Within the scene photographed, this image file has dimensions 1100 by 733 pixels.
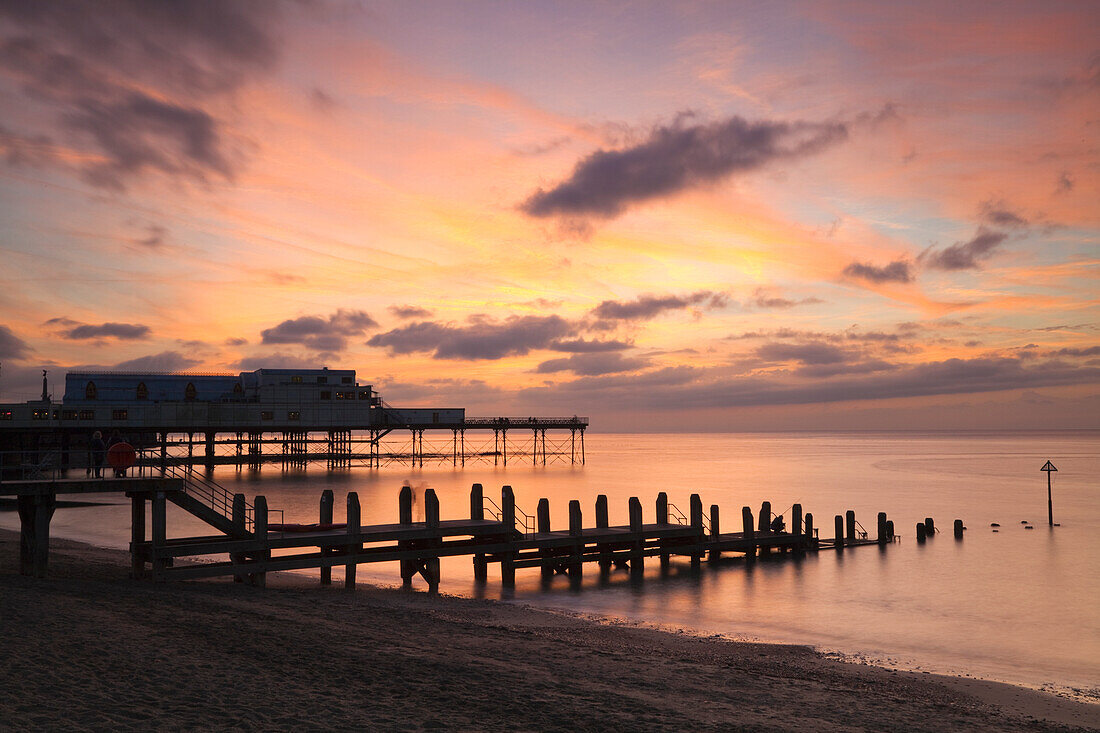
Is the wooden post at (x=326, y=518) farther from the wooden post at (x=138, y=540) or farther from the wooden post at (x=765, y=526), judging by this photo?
the wooden post at (x=765, y=526)

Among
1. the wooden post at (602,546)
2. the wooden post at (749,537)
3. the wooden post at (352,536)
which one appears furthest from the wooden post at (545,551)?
the wooden post at (749,537)

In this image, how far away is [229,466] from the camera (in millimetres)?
100625

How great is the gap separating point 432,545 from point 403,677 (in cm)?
1358

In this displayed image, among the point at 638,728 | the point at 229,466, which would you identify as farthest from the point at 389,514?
the point at 229,466

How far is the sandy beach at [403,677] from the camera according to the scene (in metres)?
→ 11.0

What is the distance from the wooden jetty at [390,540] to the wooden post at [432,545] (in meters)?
0.03

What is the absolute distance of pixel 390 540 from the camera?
26250mm

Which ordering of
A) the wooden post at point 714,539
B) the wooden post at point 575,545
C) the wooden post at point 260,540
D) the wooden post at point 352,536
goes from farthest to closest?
1. the wooden post at point 714,539
2. the wooden post at point 575,545
3. the wooden post at point 352,536
4. the wooden post at point 260,540

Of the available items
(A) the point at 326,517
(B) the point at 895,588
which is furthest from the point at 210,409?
(B) the point at 895,588

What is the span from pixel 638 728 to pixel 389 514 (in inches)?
1670

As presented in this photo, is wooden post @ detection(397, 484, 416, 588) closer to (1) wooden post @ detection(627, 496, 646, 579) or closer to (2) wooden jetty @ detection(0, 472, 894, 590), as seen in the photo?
(2) wooden jetty @ detection(0, 472, 894, 590)

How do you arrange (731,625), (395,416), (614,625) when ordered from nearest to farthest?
1. (614,625)
2. (731,625)
3. (395,416)

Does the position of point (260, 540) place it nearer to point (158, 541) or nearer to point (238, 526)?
point (238, 526)

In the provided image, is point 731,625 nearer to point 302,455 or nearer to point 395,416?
point 395,416
